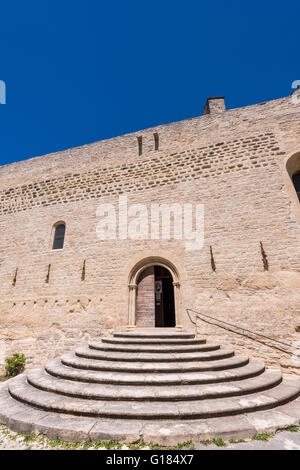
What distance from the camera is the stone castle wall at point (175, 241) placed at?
20.0 feet

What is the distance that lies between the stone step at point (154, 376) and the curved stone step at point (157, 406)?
1.35 feet

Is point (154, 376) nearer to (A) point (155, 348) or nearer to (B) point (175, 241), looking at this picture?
(A) point (155, 348)

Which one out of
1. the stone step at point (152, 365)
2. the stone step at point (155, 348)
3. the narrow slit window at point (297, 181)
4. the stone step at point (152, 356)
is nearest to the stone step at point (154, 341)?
the stone step at point (155, 348)

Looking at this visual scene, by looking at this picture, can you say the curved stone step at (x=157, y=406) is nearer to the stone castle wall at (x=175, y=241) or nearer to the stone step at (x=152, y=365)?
the stone step at (x=152, y=365)

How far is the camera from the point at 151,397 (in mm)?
3484

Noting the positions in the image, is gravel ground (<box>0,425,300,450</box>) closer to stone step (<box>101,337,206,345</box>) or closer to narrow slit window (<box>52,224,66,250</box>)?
stone step (<box>101,337,206,345</box>)

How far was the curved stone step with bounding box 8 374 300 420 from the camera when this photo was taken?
313 centimetres

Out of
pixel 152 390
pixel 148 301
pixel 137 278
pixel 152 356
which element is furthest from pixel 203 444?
pixel 137 278

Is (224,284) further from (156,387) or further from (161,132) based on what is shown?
(161,132)

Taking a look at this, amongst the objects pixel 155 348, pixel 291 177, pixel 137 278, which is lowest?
pixel 155 348

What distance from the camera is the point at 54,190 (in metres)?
9.63

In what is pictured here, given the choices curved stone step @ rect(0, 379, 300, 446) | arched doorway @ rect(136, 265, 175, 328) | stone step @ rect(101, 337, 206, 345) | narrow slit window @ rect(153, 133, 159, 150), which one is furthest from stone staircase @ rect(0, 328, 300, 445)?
narrow slit window @ rect(153, 133, 159, 150)

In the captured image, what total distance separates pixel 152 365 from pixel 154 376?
1.02 feet

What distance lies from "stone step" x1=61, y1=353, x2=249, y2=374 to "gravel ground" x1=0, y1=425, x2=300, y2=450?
1.56 meters
